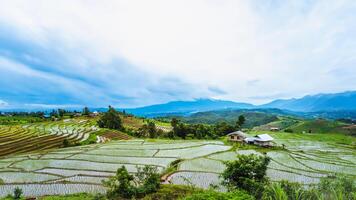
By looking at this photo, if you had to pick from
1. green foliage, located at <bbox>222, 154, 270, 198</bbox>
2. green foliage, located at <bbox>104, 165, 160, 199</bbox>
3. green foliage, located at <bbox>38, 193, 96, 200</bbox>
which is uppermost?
green foliage, located at <bbox>222, 154, 270, 198</bbox>

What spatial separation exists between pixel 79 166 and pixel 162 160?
330 inches

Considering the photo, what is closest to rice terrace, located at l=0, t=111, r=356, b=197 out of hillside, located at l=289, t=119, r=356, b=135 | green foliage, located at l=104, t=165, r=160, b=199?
green foliage, located at l=104, t=165, r=160, b=199

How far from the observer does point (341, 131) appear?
2692 inches

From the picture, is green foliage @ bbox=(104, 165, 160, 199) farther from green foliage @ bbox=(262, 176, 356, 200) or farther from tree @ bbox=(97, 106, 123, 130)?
tree @ bbox=(97, 106, 123, 130)

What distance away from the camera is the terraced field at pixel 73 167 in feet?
55.1

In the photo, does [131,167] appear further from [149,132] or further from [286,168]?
[149,132]

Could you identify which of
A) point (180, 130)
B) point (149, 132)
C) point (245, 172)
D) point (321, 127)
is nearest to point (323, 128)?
point (321, 127)

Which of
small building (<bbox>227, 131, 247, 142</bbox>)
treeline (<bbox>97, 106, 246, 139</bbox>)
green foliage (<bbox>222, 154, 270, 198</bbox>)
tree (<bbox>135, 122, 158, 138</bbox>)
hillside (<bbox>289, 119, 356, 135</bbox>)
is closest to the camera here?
green foliage (<bbox>222, 154, 270, 198</bbox>)

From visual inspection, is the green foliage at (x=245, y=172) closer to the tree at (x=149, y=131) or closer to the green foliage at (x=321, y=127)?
the tree at (x=149, y=131)

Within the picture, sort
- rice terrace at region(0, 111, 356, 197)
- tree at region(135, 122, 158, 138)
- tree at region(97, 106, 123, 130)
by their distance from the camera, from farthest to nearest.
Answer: tree at region(97, 106, 123, 130)
tree at region(135, 122, 158, 138)
rice terrace at region(0, 111, 356, 197)

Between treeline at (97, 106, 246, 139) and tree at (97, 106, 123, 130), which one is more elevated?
tree at (97, 106, 123, 130)

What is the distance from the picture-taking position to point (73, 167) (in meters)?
22.8

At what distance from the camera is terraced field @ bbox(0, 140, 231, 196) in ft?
55.1

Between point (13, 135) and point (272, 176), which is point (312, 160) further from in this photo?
point (13, 135)
